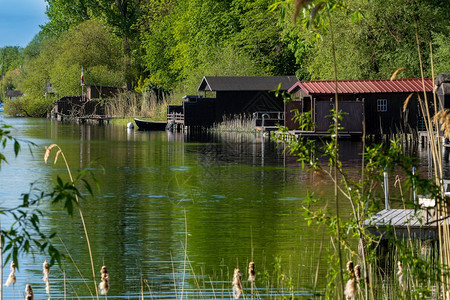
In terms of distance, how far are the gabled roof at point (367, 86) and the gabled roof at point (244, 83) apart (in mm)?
11053

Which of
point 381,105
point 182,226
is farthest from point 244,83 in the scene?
point 182,226

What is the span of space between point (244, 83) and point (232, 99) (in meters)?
1.48

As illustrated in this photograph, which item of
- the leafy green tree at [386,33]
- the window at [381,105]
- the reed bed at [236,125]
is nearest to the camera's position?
the leafy green tree at [386,33]

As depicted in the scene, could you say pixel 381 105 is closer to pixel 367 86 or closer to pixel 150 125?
pixel 367 86

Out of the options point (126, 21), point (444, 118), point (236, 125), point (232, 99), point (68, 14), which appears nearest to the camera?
point (444, 118)

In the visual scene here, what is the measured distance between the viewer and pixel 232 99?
57906 millimetres

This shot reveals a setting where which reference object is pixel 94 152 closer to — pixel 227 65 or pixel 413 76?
pixel 413 76

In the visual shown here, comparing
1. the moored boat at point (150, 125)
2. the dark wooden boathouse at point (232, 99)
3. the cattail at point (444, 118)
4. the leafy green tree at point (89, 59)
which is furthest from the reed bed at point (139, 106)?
the cattail at point (444, 118)

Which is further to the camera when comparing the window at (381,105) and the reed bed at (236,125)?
the reed bed at (236,125)

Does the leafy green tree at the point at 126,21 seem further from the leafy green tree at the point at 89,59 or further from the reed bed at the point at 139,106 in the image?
the reed bed at the point at 139,106

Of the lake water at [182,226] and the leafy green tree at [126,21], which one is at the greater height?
the leafy green tree at [126,21]

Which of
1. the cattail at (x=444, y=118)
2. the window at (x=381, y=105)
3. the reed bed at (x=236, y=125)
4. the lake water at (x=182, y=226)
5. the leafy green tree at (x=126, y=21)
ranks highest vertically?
the leafy green tree at (x=126, y=21)

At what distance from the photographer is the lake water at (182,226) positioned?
11.2 metres

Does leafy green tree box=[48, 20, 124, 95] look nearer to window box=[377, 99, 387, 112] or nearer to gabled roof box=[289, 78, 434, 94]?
gabled roof box=[289, 78, 434, 94]
